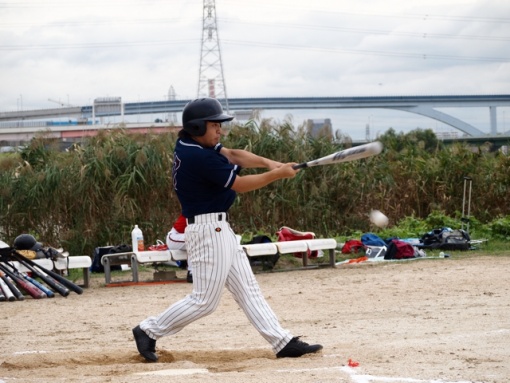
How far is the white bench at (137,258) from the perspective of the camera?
13000mm

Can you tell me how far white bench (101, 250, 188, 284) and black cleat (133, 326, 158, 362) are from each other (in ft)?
19.2

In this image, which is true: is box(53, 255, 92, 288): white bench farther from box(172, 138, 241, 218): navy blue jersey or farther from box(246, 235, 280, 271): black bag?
box(172, 138, 241, 218): navy blue jersey

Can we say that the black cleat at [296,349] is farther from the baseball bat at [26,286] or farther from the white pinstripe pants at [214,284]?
the baseball bat at [26,286]

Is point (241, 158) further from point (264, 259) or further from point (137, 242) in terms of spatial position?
point (264, 259)

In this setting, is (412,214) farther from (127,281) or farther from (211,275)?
(211,275)

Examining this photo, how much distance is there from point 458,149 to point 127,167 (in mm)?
7985

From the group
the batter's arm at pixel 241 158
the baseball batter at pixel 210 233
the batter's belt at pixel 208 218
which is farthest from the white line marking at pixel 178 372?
the batter's arm at pixel 241 158

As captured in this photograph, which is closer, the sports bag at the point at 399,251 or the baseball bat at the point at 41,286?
the baseball bat at the point at 41,286

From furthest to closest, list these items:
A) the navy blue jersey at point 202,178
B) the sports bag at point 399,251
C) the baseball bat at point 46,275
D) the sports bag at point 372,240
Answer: the sports bag at point 372,240, the sports bag at point 399,251, the baseball bat at point 46,275, the navy blue jersey at point 202,178

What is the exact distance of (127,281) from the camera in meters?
13.6

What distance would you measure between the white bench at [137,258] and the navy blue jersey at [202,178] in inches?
238

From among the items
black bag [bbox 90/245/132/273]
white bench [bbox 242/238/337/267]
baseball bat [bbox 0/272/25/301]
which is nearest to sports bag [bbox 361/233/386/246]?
white bench [bbox 242/238/337/267]

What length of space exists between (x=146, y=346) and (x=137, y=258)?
5918mm

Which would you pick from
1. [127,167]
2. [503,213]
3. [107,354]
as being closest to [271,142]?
[127,167]
